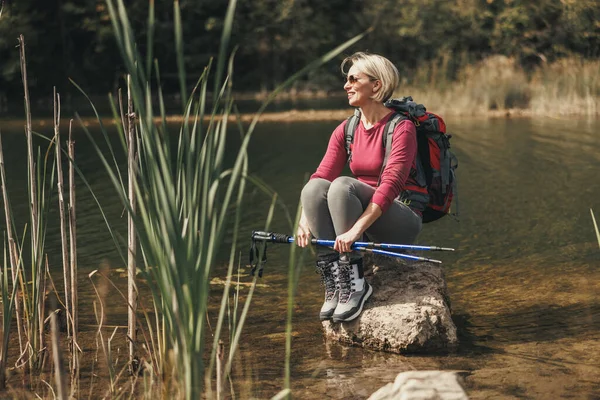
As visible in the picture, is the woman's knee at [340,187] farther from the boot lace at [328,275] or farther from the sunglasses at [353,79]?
the sunglasses at [353,79]

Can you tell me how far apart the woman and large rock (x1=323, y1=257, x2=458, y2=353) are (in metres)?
0.07

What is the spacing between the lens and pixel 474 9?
2109 centimetres

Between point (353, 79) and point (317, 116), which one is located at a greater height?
point (353, 79)

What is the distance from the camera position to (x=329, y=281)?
419 cm

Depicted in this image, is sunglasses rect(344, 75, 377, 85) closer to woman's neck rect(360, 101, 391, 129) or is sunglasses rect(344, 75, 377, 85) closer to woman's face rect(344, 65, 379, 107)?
woman's face rect(344, 65, 379, 107)

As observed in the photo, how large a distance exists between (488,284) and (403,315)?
4.34 ft

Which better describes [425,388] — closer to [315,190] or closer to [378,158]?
[315,190]

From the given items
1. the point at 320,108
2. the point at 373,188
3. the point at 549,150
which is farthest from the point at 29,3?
the point at 373,188

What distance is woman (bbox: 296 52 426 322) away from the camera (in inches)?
158

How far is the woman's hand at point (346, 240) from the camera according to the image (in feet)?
13.0

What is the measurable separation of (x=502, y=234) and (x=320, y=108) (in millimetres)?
13434

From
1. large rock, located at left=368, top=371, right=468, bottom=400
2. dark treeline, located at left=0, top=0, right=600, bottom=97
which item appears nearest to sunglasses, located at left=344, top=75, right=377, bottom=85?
large rock, located at left=368, top=371, right=468, bottom=400

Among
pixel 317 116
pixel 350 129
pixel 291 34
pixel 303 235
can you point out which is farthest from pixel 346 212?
pixel 291 34

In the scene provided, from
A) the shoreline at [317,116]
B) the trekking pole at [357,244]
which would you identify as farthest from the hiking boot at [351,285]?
the shoreline at [317,116]
